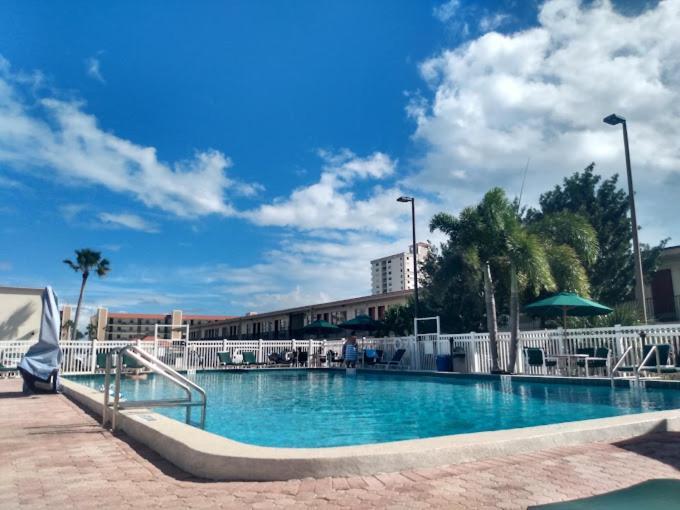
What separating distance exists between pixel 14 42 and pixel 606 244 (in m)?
23.6

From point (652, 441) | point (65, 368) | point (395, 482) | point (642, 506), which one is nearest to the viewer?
point (642, 506)

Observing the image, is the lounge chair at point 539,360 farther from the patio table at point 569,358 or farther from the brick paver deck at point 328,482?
the brick paver deck at point 328,482

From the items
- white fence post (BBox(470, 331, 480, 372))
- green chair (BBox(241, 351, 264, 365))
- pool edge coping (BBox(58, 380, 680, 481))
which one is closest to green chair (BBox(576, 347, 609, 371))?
white fence post (BBox(470, 331, 480, 372))

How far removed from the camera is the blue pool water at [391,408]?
6523mm

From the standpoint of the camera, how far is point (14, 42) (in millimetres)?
11180

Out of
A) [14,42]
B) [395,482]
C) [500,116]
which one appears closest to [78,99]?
[14,42]

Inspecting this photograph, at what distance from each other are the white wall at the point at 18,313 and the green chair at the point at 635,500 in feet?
88.5

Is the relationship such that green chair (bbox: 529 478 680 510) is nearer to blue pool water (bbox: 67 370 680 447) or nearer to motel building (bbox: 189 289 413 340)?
blue pool water (bbox: 67 370 680 447)

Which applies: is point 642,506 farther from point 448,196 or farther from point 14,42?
point 448,196

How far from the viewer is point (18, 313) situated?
24297mm

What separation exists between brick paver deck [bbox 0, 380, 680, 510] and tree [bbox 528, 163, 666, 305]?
19979 millimetres

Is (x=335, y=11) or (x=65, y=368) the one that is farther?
(x=65, y=368)

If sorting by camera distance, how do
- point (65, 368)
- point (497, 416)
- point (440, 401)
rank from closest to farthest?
1. point (497, 416)
2. point (440, 401)
3. point (65, 368)

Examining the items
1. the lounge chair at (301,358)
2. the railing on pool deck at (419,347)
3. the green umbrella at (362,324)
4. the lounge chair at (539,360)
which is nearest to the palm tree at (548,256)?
the lounge chair at (539,360)
